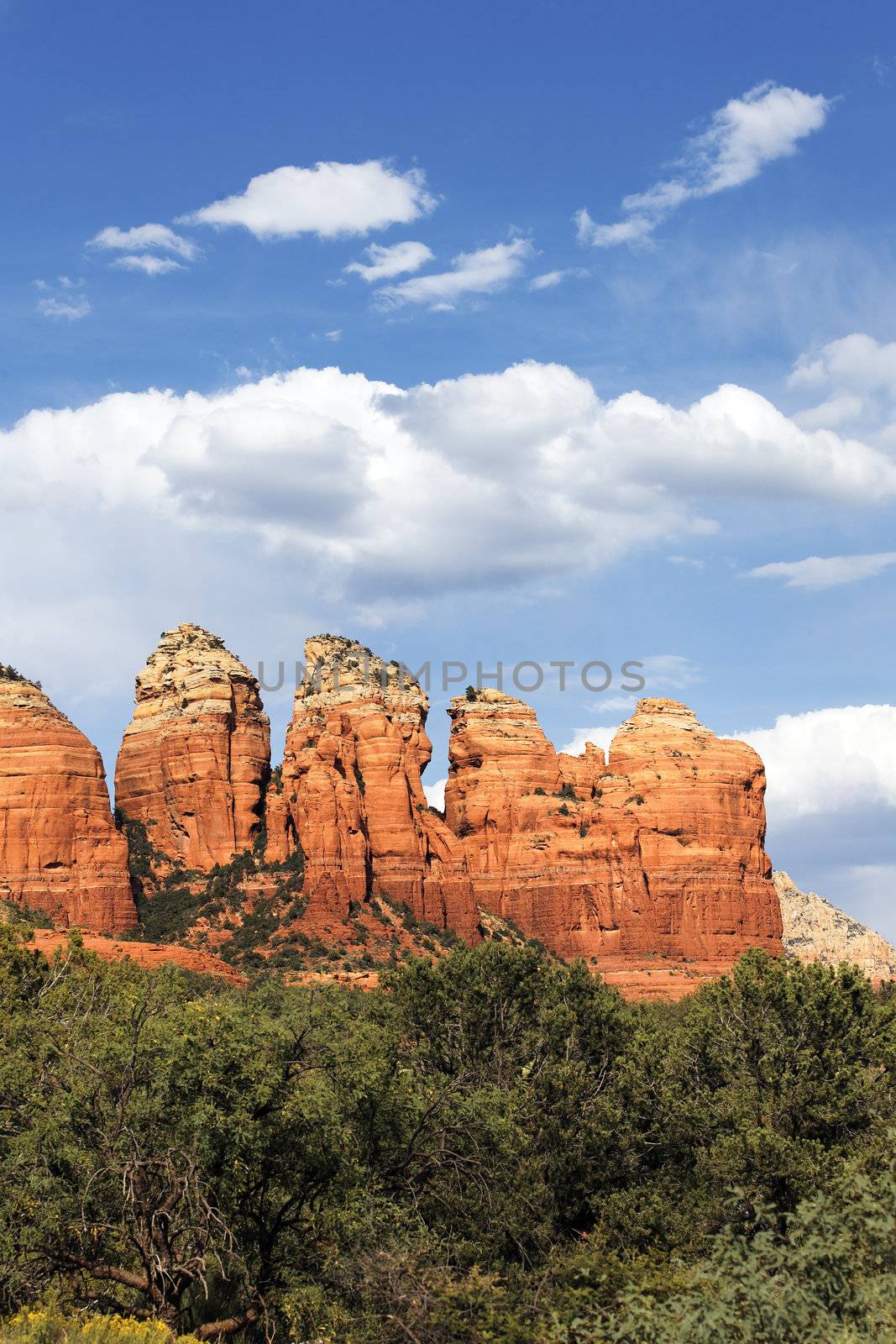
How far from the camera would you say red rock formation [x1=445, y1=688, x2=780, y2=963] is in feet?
422

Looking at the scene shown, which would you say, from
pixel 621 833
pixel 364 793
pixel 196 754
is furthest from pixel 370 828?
pixel 621 833

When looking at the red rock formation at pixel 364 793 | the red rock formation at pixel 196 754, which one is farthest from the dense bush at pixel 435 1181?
the red rock formation at pixel 196 754

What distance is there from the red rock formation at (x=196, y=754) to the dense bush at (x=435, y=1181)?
8362 centimetres

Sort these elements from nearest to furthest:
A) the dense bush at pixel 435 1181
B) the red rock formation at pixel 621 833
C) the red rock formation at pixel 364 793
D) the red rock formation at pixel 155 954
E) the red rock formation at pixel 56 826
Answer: the dense bush at pixel 435 1181 < the red rock formation at pixel 155 954 < the red rock formation at pixel 56 826 < the red rock formation at pixel 364 793 < the red rock formation at pixel 621 833

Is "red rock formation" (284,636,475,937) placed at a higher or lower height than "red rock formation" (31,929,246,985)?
higher

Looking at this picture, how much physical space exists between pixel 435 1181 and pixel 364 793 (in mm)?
92130

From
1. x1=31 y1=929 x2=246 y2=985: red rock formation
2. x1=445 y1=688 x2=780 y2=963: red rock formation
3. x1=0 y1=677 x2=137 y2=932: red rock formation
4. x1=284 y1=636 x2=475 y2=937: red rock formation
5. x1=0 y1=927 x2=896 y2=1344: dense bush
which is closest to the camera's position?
x1=0 y1=927 x2=896 y2=1344: dense bush

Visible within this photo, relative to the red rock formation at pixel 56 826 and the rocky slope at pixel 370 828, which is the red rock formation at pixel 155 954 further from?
the red rock formation at pixel 56 826

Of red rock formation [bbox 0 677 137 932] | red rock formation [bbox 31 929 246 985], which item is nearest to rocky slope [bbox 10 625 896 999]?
red rock formation [bbox 0 677 137 932]

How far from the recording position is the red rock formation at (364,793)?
114812mm

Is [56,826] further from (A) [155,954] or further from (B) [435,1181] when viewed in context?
(B) [435,1181]

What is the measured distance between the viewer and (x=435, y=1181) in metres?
33.2

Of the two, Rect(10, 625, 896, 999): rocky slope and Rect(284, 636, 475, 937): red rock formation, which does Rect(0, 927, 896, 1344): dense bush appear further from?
Rect(284, 636, 475, 937): red rock formation

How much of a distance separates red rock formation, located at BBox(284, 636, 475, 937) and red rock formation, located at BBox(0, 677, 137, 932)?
15887 mm
